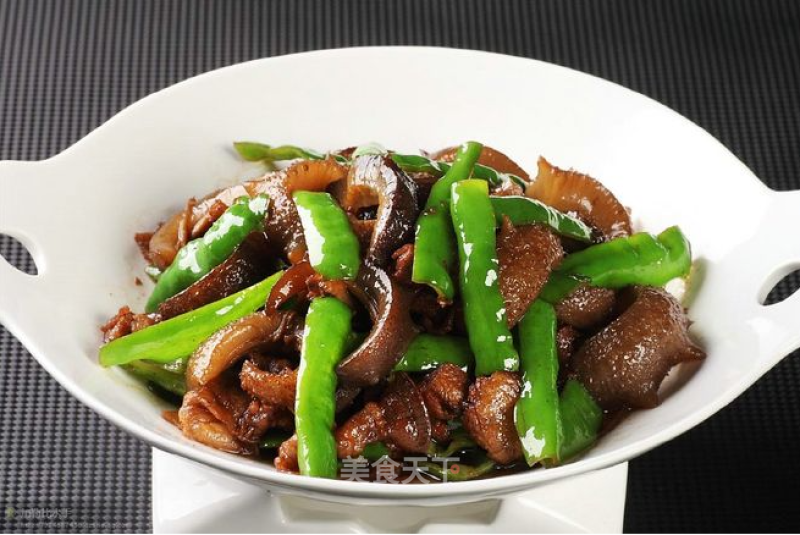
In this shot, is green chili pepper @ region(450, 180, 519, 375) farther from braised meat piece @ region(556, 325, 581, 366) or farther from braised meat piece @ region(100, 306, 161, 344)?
braised meat piece @ region(100, 306, 161, 344)

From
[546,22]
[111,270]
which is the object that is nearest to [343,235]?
[111,270]

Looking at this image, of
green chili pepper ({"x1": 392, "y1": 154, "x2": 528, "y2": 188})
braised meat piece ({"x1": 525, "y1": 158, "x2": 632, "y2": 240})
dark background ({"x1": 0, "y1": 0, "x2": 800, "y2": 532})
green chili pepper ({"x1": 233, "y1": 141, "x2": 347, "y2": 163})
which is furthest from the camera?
dark background ({"x1": 0, "y1": 0, "x2": 800, "y2": 532})

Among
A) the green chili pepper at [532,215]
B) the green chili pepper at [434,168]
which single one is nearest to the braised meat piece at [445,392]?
the green chili pepper at [532,215]

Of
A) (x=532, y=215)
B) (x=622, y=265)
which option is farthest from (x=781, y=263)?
(x=532, y=215)

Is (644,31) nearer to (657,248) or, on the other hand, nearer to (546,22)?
(546,22)

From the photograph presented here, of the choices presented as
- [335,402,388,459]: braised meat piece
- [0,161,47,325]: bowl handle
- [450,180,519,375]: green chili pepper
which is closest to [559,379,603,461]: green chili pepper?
[450,180,519,375]: green chili pepper

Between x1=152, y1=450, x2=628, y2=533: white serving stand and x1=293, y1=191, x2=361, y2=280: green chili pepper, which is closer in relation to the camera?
x1=293, y1=191, x2=361, y2=280: green chili pepper
